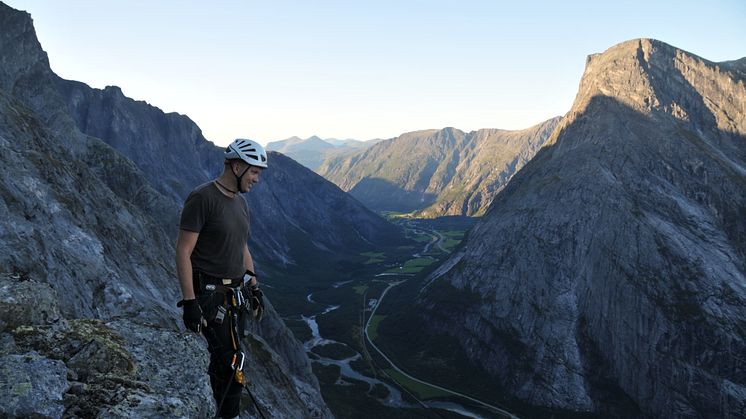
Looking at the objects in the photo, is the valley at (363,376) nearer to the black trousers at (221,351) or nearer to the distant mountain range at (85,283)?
the distant mountain range at (85,283)

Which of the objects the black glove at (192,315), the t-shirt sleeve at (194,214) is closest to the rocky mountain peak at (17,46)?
the t-shirt sleeve at (194,214)

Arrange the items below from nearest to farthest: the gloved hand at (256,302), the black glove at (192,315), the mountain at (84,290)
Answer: the mountain at (84,290)
the black glove at (192,315)
the gloved hand at (256,302)

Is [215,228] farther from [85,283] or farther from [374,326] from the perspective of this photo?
[374,326]

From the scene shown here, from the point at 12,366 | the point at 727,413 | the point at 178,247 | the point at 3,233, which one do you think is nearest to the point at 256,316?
the point at 178,247

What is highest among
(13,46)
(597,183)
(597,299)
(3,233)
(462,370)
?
(13,46)

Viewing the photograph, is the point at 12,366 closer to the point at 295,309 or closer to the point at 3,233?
the point at 3,233
